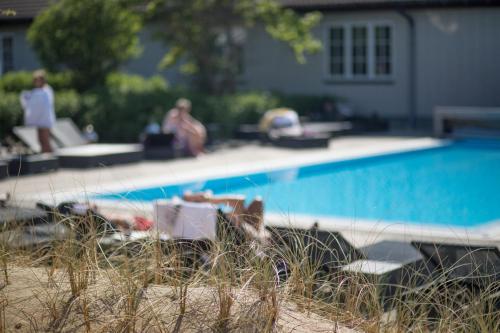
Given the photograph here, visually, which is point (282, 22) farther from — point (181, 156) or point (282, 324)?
point (282, 324)

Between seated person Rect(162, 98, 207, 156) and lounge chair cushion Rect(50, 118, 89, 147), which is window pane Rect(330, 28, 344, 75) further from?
lounge chair cushion Rect(50, 118, 89, 147)

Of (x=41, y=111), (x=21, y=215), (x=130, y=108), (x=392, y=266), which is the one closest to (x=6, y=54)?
(x=130, y=108)

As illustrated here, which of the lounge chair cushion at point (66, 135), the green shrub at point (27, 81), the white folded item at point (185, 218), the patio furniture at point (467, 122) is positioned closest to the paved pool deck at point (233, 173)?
the patio furniture at point (467, 122)

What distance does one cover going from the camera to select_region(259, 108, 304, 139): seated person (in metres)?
19.3

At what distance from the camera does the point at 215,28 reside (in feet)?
76.2

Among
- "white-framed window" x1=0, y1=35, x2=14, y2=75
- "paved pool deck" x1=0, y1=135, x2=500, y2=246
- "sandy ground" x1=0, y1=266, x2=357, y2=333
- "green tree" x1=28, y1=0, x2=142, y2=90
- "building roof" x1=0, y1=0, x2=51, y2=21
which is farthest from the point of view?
"white-framed window" x1=0, y1=35, x2=14, y2=75

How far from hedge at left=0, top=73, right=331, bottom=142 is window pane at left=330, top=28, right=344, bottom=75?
3909mm

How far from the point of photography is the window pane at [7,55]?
2873 centimetres

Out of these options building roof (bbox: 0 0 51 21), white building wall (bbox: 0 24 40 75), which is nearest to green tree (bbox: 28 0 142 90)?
building roof (bbox: 0 0 51 21)

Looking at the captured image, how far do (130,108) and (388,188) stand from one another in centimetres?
762

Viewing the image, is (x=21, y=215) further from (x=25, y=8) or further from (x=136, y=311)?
(x=25, y=8)

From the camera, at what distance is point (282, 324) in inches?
175

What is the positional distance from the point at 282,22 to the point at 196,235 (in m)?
15.9

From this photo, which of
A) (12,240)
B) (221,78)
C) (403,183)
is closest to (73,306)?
(12,240)
